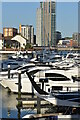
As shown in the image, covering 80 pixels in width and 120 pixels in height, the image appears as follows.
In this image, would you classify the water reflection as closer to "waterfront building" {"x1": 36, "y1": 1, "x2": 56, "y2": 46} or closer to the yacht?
the yacht

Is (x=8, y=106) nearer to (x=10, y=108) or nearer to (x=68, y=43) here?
(x=10, y=108)

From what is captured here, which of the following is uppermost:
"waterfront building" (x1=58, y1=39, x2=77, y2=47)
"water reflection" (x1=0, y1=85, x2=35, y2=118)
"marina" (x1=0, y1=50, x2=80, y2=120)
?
"waterfront building" (x1=58, y1=39, x2=77, y2=47)

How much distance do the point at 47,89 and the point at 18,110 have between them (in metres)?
2.68

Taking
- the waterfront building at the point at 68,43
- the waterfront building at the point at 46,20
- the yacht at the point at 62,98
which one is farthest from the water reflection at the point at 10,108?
the waterfront building at the point at 68,43

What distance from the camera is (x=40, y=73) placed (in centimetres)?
1727

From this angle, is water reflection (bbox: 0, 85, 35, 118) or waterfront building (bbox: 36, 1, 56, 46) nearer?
water reflection (bbox: 0, 85, 35, 118)

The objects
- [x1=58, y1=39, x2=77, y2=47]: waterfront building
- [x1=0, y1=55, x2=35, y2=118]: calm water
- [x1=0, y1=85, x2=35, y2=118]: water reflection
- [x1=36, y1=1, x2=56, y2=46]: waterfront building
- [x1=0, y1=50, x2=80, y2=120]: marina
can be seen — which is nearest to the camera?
[x1=0, y1=50, x2=80, y2=120]: marina

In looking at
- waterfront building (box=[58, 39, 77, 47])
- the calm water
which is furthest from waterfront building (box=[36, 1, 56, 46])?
the calm water

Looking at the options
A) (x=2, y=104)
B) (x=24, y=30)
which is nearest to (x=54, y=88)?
(x=2, y=104)

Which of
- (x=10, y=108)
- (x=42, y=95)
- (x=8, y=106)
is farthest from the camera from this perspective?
(x=8, y=106)

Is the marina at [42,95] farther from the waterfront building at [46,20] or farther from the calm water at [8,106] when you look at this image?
the waterfront building at [46,20]

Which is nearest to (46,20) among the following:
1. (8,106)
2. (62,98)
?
(8,106)

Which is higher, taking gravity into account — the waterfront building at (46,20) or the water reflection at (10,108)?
the waterfront building at (46,20)

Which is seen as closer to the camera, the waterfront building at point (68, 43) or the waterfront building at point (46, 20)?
the waterfront building at point (46, 20)
